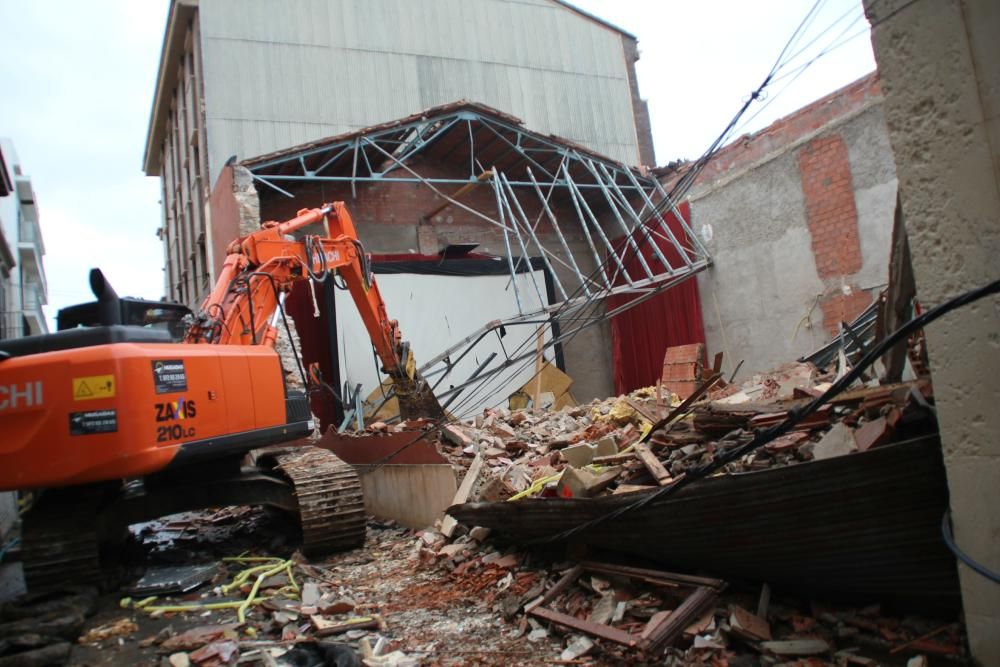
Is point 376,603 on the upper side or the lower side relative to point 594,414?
lower

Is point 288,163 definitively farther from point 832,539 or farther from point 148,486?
point 832,539

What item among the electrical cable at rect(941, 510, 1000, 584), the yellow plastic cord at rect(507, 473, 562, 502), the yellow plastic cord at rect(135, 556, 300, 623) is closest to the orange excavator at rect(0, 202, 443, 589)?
the yellow plastic cord at rect(135, 556, 300, 623)

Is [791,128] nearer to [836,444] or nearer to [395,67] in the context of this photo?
[836,444]

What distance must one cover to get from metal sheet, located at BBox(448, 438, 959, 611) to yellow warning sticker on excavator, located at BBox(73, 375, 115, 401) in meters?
3.47

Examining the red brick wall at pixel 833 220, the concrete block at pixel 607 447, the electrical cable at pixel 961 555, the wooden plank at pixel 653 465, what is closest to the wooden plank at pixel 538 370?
the red brick wall at pixel 833 220

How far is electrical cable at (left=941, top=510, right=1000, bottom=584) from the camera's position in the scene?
99.7 inches

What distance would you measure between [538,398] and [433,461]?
8.33m

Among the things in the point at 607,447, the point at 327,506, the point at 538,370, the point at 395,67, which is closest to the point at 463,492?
the point at 327,506

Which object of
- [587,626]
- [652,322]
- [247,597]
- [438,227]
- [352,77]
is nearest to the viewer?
[587,626]

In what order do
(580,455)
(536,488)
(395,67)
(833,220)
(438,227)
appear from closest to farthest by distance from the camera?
(536,488) → (580,455) → (833,220) → (438,227) → (395,67)

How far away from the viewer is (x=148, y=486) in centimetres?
657

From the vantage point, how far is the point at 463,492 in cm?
642

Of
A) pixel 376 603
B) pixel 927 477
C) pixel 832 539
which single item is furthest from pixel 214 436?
pixel 927 477

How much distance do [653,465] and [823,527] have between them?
1.26 meters
